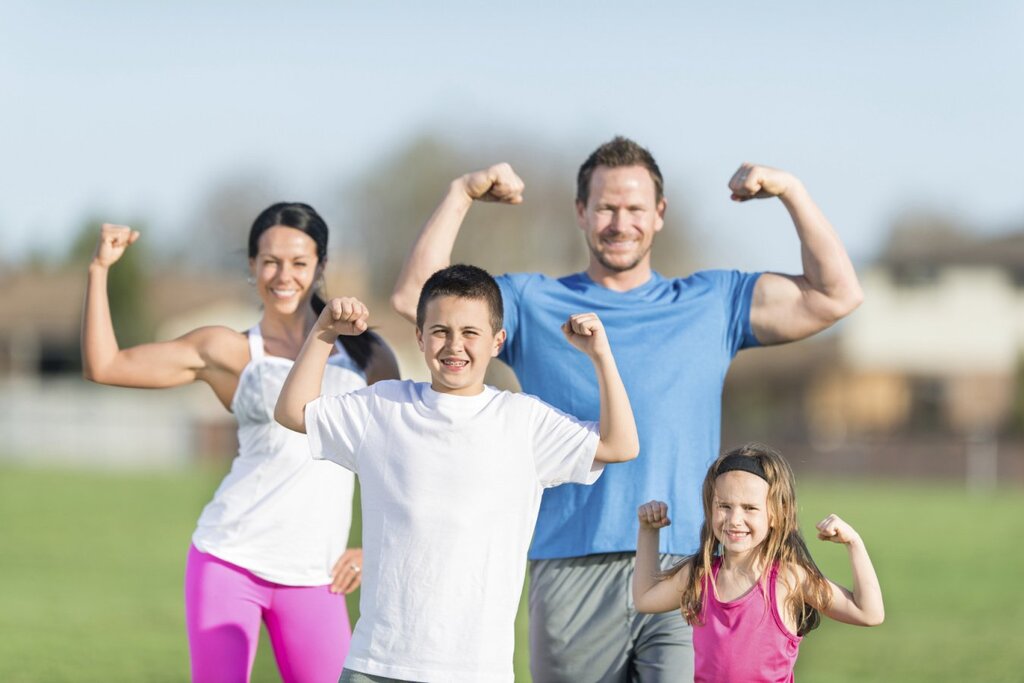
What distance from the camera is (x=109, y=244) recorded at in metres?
5.11

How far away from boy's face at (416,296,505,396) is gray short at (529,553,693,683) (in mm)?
1021

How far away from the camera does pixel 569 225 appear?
56.2 m

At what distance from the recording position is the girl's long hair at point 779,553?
4305 millimetres

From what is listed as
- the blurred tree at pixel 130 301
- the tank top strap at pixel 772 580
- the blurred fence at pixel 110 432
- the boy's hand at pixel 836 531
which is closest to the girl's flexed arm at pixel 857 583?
the boy's hand at pixel 836 531

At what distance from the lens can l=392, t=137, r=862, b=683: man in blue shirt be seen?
4.89m

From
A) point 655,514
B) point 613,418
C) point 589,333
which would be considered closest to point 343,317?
point 589,333

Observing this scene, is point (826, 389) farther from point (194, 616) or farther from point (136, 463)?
point (194, 616)

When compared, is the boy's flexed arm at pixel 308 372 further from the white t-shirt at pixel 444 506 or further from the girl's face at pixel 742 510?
the girl's face at pixel 742 510

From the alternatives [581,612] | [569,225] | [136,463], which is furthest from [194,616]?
[569,225]

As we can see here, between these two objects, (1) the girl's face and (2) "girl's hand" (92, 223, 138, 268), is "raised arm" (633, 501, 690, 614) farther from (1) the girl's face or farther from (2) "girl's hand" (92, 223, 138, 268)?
(2) "girl's hand" (92, 223, 138, 268)

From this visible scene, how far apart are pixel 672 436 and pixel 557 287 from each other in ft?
2.16

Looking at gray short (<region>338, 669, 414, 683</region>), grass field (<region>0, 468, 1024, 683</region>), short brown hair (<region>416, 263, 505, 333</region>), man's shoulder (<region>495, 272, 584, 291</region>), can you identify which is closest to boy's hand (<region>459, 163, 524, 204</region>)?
man's shoulder (<region>495, 272, 584, 291</region>)

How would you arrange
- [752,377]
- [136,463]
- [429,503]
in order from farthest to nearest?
[752,377] → [136,463] → [429,503]

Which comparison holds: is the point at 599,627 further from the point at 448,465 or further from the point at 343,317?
the point at 343,317
